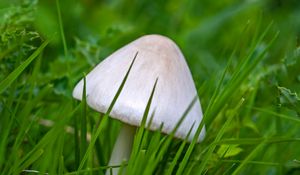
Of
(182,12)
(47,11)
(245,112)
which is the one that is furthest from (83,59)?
(182,12)

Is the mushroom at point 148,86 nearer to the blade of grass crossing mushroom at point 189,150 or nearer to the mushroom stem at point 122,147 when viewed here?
the blade of grass crossing mushroom at point 189,150

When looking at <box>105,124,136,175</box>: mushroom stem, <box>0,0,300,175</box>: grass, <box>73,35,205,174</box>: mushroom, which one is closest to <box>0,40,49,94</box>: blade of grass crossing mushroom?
<box>0,0,300,175</box>: grass

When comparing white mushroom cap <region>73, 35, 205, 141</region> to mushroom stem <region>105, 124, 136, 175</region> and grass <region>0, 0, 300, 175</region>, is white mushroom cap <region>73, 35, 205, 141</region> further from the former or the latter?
mushroom stem <region>105, 124, 136, 175</region>

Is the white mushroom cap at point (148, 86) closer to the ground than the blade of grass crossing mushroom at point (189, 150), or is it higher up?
higher up

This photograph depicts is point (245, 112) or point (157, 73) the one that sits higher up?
point (245, 112)

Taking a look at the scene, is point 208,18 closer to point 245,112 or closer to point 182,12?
point 182,12

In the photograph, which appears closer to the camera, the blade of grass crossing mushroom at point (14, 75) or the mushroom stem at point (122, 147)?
the blade of grass crossing mushroom at point (14, 75)

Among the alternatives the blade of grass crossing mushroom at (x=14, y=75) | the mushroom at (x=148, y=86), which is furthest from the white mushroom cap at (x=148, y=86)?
the blade of grass crossing mushroom at (x=14, y=75)
